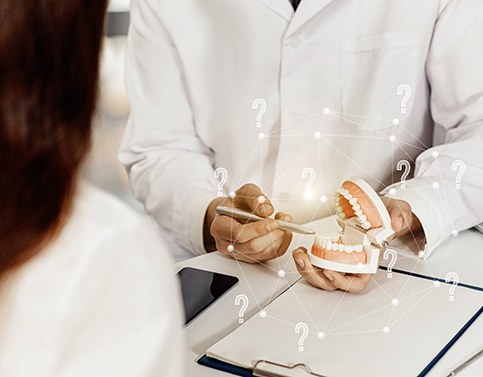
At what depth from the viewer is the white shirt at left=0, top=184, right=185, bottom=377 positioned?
1.28 ft

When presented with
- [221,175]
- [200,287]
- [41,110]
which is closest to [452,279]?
[200,287]

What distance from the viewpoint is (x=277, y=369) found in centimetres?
68

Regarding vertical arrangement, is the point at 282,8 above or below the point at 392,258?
above

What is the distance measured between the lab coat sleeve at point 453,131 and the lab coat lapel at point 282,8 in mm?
240

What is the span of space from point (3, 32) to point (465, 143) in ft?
2.87

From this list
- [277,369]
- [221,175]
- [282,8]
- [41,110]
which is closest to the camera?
[41,110]

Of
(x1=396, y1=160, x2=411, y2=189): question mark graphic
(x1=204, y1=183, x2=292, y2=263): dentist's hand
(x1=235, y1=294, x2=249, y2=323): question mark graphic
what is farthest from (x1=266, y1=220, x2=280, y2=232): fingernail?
(x1=396, y1=160, x2=411, y2=189): question mark graphic

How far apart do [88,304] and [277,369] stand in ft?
1.07

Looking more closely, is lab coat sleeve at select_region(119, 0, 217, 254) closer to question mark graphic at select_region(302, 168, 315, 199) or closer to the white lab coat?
the white lab coat

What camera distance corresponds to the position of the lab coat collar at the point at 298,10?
1154 millimetres

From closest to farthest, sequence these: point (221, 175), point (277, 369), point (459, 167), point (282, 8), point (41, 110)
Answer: point (41, 110) → point (277, 369) → point (459, 167) → point (282, 8) → point (221, 175)

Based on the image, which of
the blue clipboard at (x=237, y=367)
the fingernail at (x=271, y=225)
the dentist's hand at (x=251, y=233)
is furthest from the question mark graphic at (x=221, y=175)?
the blue clipboard at (x=237, y=367)

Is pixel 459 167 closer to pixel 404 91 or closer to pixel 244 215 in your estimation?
pixel 404 91

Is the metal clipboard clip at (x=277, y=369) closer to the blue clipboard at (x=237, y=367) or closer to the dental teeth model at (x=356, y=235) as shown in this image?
the blue clipboard at (x=237, y=367)
